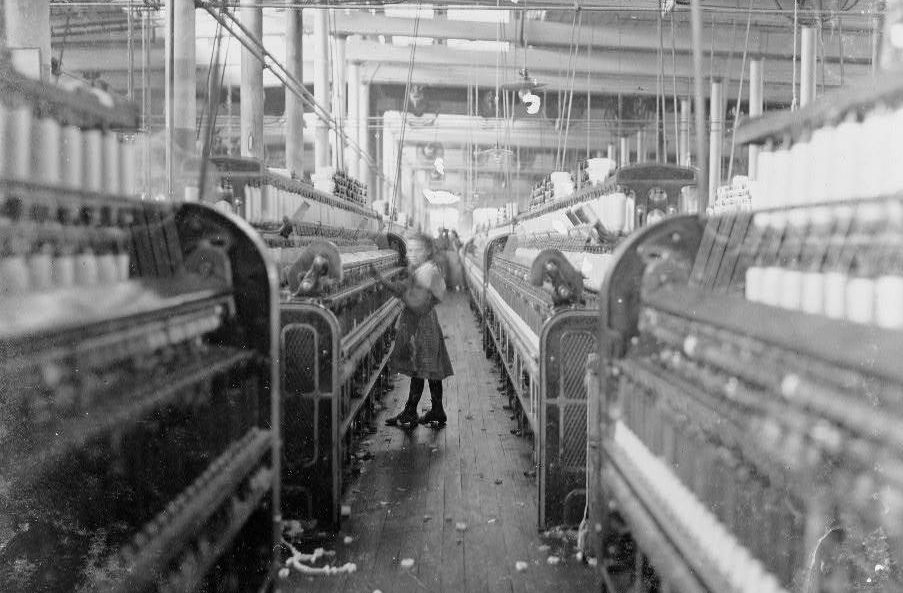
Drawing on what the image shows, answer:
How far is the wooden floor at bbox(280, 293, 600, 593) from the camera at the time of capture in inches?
142

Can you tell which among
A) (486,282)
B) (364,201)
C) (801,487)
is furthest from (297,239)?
(364,201)

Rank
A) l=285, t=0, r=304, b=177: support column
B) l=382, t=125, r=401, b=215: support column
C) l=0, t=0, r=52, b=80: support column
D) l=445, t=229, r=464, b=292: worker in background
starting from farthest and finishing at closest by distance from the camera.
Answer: l=382, t=125, r=401, b=215: support column < l=445, t=229, r=464, b=292: worker in background < l=285, t=0, r=304, b=177: support column < l=0, t=0, r=52, b=80: support column

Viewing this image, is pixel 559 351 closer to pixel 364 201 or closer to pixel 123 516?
pixel 123 516

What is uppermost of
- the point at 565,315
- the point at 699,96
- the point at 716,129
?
the point at 716,129

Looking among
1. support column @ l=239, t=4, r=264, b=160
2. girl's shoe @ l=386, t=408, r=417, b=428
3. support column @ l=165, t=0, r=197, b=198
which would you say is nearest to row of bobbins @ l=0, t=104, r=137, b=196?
girl's shoe @ l=386, t=408, r=417, b=428

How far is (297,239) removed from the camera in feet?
20.7

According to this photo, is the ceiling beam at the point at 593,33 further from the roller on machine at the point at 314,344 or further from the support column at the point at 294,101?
the roller on machine at the point at 314,344

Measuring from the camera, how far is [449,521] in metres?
4.38

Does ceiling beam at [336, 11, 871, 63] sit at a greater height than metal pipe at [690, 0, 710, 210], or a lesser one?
greater

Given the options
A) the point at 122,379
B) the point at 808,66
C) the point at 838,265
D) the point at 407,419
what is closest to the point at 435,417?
the point at 407,419

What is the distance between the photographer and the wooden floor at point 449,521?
11.9 feet

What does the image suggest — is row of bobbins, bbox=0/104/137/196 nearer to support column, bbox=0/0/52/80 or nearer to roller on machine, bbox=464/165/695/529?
roller on machine, bbox=464/165/695/529

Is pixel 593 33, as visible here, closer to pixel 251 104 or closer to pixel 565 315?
pixel 251 104

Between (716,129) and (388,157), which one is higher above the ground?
(388,157)
